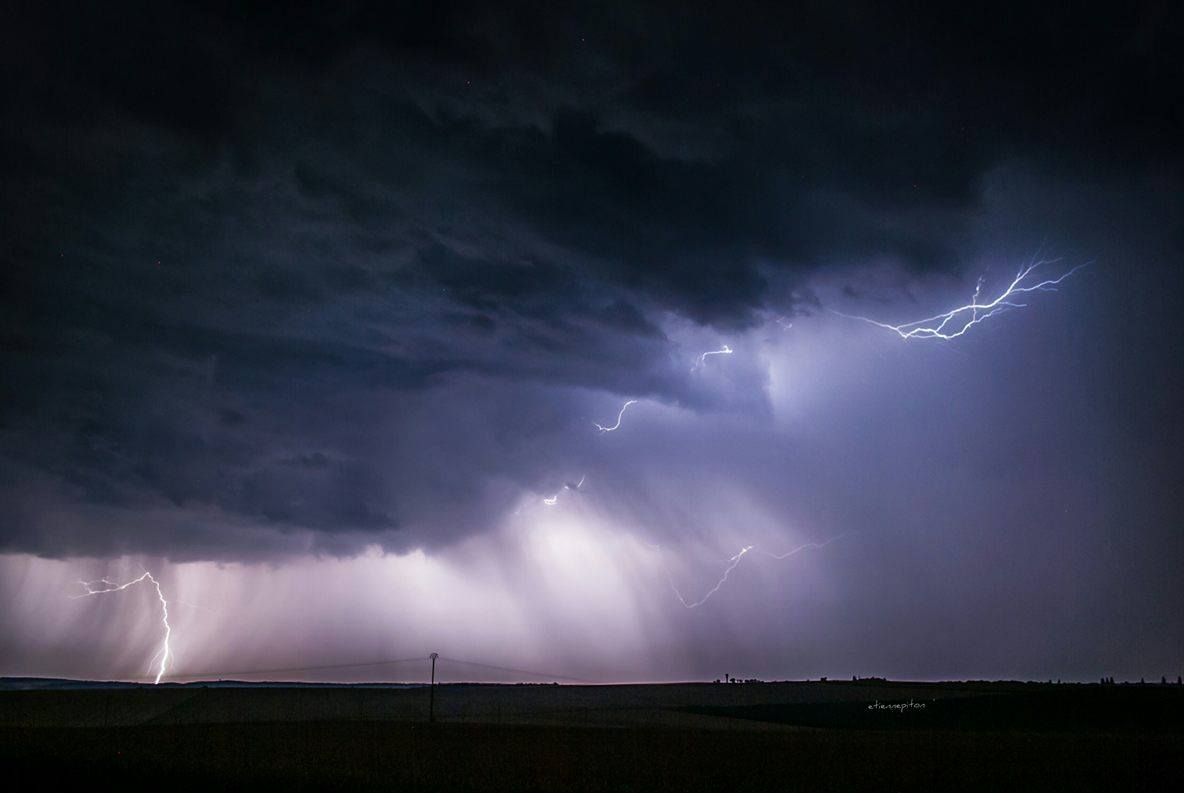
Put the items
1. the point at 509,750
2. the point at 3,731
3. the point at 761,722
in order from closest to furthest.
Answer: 1. the point at 509,750
2. the point at 3,731
3. the point at 761,722

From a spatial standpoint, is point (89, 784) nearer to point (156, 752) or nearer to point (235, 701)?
point (156, 752)

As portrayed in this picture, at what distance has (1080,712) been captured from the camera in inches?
2653

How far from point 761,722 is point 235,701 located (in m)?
58.8

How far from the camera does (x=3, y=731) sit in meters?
56.5

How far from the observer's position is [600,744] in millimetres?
47594

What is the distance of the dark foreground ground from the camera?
99.8ft

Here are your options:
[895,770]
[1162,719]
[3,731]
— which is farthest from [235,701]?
[1162,719]

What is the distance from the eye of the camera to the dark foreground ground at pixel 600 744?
30406mm

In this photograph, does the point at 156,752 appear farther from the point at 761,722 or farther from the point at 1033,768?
the point at 761,722

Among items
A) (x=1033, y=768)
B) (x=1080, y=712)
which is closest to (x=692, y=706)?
(x=1080, y=712)

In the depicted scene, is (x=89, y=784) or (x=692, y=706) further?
(x=692, y=706)

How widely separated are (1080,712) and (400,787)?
6145 cm

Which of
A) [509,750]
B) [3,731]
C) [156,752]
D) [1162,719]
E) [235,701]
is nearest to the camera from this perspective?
[156,752]

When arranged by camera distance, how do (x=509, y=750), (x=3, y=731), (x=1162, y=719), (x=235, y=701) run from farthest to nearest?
(x=235, y=701)
(x=1162, y=719)
(x=3, y=731)
(x=509, y=750)
